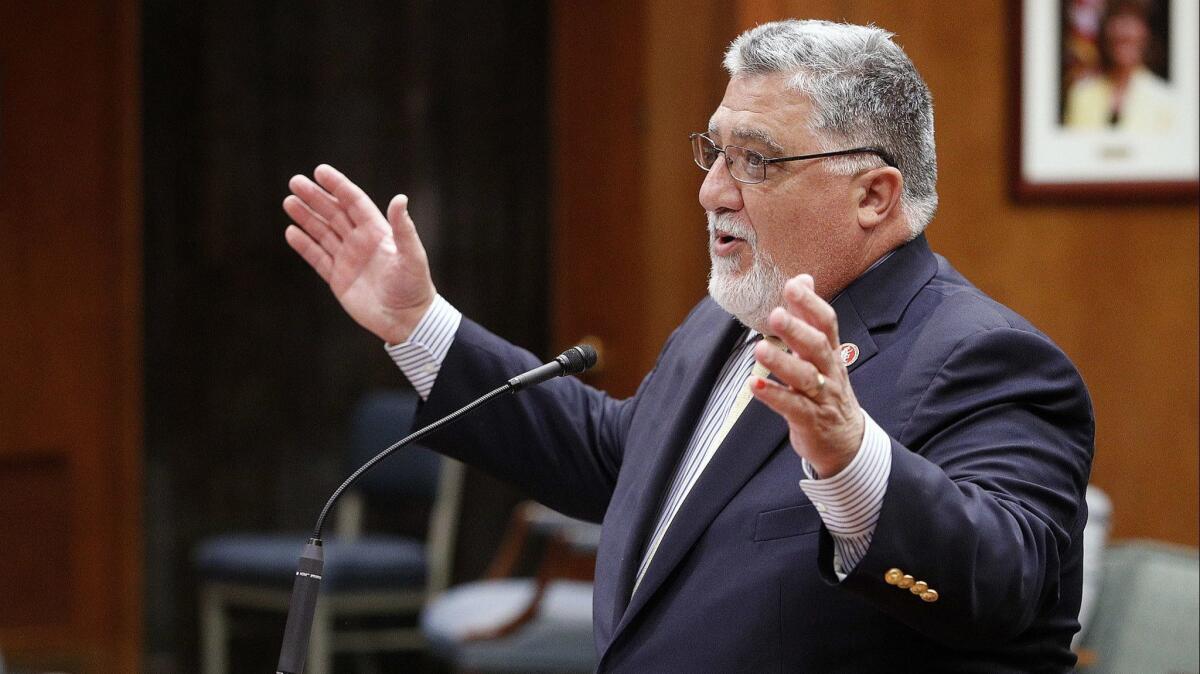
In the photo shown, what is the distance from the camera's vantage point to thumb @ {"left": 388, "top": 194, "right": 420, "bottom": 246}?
1978mm

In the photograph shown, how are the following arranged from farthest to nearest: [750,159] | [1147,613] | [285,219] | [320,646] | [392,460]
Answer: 1. [285,219]
2. [392,460]
3. [320,646]
4. [1147,613]
5. [750,159]

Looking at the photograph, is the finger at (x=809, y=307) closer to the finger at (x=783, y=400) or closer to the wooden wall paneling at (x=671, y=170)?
the finger at (x=783, y=400)

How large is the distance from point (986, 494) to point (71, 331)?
14.8 feet

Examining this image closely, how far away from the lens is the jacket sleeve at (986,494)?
1.40 metres

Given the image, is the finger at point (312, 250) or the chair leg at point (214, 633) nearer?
the finger at point (312, 250)

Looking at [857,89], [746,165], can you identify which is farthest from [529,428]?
[857,89]

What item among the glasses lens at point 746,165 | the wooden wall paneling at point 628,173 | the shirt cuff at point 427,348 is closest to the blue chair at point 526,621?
the wooden wall paneling at point 628,173

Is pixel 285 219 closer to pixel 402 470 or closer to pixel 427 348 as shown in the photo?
pixel 402 470

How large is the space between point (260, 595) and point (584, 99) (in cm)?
209

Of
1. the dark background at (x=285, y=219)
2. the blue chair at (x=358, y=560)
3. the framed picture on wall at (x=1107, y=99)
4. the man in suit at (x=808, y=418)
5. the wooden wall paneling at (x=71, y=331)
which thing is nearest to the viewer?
the man in suit at (x=808, y=418)

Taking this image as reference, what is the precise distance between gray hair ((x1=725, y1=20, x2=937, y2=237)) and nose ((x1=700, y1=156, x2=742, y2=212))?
13 cm

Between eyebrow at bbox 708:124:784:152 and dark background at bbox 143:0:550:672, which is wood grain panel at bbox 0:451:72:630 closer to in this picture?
dark background at bbox 143:0:550:672

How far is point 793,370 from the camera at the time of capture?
1316 millimetres

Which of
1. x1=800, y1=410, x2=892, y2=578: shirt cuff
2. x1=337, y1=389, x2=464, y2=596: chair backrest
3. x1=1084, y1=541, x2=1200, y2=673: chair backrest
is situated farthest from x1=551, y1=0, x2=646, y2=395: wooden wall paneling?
x1=800, y1=410, x2=892, y2=578: shirt cuff
